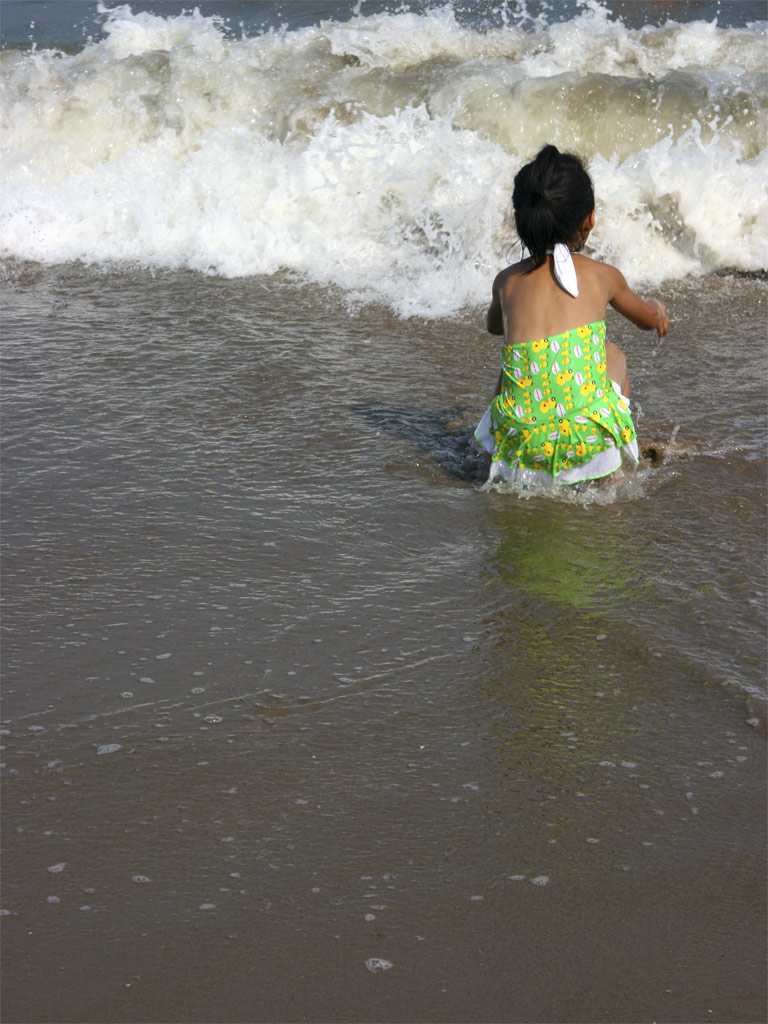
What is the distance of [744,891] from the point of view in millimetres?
2359

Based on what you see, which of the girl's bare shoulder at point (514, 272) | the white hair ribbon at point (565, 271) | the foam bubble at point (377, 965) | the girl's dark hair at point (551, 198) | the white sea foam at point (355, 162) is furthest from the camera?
the white sea foam at point (355, 162)

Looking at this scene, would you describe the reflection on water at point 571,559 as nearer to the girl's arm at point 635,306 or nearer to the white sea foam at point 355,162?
the girl's arm at point 635,306

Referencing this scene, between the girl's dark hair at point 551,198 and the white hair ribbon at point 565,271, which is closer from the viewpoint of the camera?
the girl's dark hair at point 551,198

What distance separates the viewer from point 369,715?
115 inches

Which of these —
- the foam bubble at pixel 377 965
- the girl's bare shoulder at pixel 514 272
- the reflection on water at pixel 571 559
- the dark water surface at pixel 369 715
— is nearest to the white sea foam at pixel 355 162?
the girl's bare shoulder at pixel 514 272

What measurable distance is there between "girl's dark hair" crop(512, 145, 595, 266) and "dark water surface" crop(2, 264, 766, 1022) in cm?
92

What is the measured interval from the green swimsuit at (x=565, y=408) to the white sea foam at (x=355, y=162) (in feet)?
7.52

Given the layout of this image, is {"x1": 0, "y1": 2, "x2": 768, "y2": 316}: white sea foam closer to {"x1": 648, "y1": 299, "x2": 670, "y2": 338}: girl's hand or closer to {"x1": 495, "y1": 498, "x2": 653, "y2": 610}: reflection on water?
{"x1": 648, "y1": 299, "x2": 670, "y2": 338}: girl's hand

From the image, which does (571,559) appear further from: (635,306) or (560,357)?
(635,306)

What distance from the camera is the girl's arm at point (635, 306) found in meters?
4.09

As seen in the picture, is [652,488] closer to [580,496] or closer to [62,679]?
[580,496]

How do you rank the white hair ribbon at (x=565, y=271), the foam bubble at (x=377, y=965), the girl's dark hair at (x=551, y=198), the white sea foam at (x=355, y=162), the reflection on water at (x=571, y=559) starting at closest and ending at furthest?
the foam bubble at (x=377, y=965), the reflection on water at (x=571, y=559), the girl's dark hair at (x=551, y=198), the white hair ribbon at (x=565, y=271), the white sea foam at (x=355, y=162)

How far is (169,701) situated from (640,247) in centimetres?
516

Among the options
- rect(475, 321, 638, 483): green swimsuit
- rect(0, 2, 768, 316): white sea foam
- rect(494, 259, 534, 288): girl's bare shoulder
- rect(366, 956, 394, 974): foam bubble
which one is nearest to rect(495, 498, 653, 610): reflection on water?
rect(475, 321, 638, 483): green swimsuit
